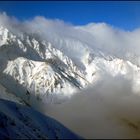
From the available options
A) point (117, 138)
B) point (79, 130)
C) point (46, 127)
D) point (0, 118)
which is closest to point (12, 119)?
point (0, 118)

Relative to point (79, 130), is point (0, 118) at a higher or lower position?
lower

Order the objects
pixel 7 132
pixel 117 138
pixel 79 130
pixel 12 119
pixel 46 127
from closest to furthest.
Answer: pixel 7 132
pixel 12 119
pixel 46 127
pixel 117 138
pixel 79 130

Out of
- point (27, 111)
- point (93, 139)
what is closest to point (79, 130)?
point (93, 139)

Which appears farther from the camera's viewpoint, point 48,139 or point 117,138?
point 117,138

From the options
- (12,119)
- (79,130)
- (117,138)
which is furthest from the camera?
(79,130)

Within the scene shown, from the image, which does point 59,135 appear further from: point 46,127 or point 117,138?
point 117,138

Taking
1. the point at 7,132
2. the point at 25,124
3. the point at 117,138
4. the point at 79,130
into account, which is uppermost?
the point at 79,130
